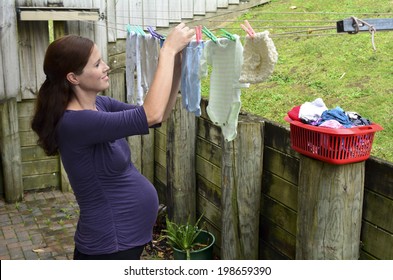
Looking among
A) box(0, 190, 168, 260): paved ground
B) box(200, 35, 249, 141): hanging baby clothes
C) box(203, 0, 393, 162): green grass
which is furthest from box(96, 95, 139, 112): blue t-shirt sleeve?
box(0, 190, 168, 260): paved ground

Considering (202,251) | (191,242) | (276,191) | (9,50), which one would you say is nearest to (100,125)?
(276,191)

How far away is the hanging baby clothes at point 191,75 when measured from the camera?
9.71ft

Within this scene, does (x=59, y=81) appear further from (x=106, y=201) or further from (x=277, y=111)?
(x=277, y=111)

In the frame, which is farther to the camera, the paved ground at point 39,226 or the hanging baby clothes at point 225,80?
the paved ground at point 39,226

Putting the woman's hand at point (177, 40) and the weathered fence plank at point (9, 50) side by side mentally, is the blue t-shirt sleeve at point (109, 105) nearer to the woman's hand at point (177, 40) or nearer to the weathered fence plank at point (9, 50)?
the woman's hand at point (177, 40)

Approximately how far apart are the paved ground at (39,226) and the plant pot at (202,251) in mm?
1087

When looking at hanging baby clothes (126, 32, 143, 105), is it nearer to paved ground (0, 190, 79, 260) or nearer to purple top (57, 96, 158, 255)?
purple top (57, 96, 158, 255)

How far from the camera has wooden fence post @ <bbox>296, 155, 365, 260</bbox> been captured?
269cm

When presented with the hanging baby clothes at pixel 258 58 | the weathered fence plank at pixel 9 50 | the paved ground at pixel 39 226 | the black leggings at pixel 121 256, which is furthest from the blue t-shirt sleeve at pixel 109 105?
the weathered fence plank at pixel 9 50

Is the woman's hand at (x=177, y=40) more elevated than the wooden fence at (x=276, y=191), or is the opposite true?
the woman's hand at (x=177, y=40)

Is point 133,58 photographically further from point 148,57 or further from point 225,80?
point 225,80

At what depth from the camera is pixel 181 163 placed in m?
4.71

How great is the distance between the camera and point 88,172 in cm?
242

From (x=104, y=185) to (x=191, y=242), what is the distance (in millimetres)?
2081
